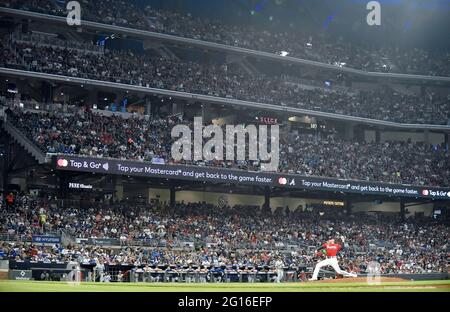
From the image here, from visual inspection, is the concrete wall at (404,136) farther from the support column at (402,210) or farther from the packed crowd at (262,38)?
the support column at (402,210)

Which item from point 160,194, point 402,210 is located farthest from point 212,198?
point 402,210

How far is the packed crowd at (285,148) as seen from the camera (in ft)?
138

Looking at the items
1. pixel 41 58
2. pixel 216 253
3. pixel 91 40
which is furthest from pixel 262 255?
pixel 91 40

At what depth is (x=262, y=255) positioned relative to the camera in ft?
127

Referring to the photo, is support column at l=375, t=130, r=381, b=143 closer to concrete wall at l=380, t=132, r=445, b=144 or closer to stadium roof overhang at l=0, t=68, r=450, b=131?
concrete wall at l=380, t=132, r=445, b=144

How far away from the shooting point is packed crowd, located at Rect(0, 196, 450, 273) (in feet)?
115

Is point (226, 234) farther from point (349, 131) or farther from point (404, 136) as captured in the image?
point (404, 136)

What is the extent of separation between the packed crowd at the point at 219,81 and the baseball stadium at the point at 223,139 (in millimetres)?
166

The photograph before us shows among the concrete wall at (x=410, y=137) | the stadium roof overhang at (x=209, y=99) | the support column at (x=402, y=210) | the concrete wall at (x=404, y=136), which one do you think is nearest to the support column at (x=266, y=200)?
the stadium roof overhang at (x=209, y=99)

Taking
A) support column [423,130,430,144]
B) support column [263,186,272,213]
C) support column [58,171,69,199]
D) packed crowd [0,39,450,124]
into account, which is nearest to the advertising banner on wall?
support column [263,186,272,213]

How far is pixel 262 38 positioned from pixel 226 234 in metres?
22.7

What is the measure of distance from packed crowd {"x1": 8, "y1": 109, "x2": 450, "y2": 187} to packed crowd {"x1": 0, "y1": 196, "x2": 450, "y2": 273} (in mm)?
3156

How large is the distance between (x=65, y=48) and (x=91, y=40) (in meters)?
3.95

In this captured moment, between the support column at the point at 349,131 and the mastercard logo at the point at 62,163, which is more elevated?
the support column at the point at 349,131
